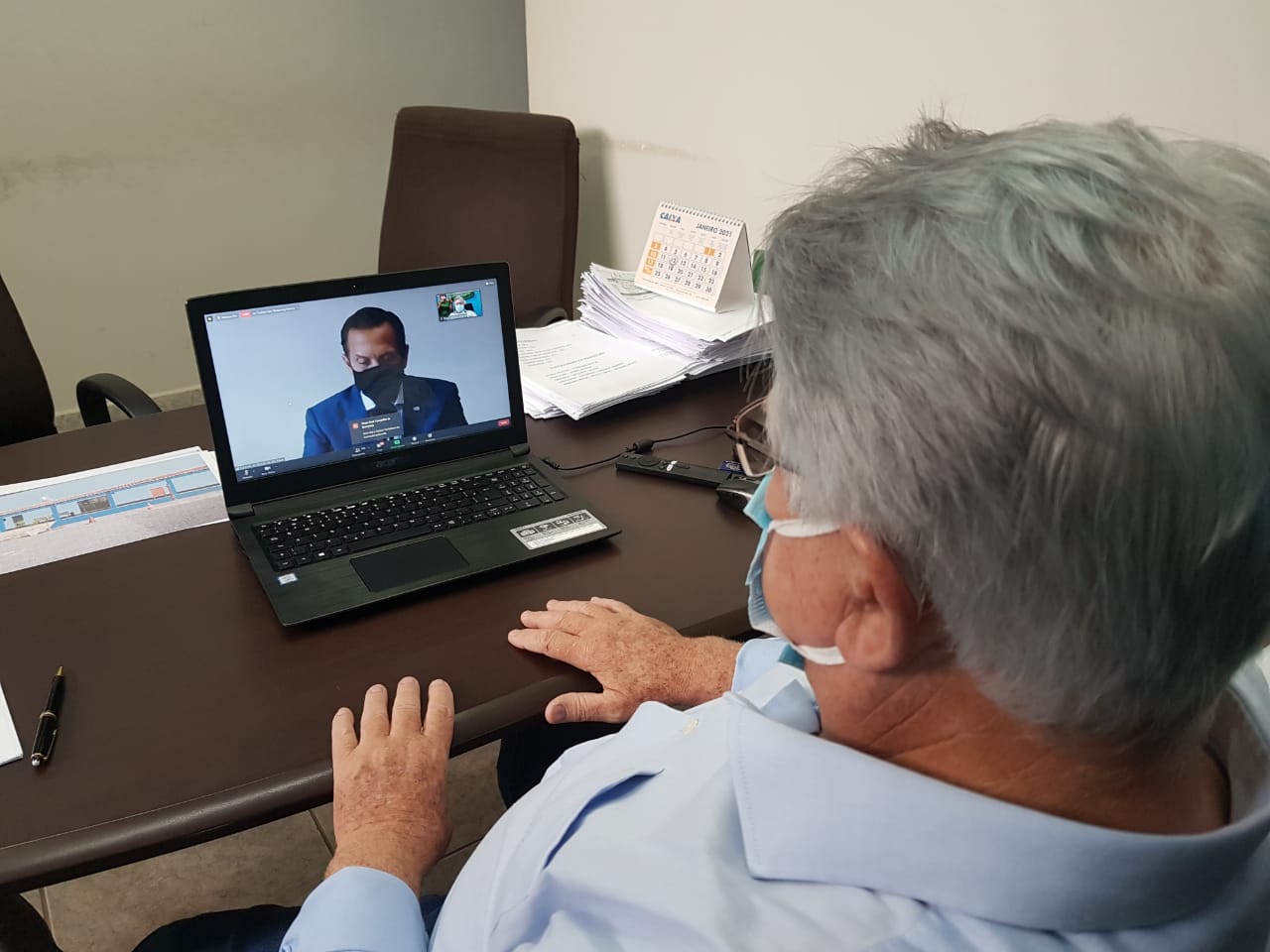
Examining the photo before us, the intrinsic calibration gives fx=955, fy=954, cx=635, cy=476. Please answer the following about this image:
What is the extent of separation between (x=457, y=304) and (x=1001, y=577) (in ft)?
2.68

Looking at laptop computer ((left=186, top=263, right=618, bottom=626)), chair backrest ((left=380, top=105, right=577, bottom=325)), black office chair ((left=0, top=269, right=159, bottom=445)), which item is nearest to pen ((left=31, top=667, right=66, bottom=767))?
laptop computer ((left=186, top=263, right=618, bottom=626))

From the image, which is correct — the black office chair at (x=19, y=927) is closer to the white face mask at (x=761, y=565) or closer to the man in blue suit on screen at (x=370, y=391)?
the man in blue suit on screen at (x=370, y=391)

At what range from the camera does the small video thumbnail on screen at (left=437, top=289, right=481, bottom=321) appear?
3.78 ft

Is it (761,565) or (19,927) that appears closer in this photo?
(761,565)

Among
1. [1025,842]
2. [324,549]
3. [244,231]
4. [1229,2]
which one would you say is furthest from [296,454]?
[244,231]

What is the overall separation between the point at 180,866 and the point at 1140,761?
5.47ft

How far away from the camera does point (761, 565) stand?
0.69 meters

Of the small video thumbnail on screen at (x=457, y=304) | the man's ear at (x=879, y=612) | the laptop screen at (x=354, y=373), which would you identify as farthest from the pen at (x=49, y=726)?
the man's ear at (x=879, y=612)

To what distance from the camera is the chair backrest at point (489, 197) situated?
2197mm

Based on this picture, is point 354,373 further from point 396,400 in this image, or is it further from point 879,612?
point 879,612

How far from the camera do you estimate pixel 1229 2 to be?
4.00ft

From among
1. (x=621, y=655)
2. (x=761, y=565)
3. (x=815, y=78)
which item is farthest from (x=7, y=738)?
(x=815, y=78)

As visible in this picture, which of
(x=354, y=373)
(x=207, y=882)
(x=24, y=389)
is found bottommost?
(x=207, y=882)

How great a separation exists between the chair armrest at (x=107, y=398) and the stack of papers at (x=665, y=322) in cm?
76
